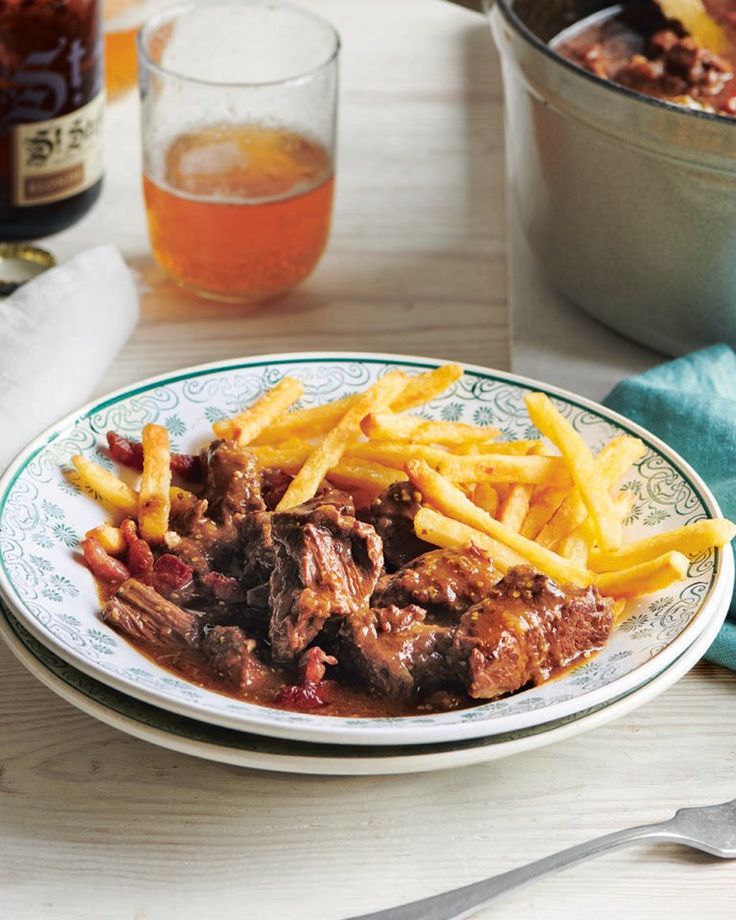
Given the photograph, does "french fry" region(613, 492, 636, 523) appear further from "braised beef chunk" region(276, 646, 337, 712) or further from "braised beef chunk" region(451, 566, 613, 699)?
"braised beef chunk" region(276, 646, 337, 712)

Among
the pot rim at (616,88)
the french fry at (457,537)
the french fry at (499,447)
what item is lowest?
the french fry at (499,447)

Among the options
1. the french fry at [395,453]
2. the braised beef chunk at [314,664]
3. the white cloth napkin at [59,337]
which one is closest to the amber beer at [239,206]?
the white cloth napkin at [59,337]

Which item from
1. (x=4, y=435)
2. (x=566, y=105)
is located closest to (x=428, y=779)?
(x=4, y=435)

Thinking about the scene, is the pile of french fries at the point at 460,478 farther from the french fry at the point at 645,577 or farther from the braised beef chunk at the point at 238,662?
the braised beef chunk at the point at 238,662

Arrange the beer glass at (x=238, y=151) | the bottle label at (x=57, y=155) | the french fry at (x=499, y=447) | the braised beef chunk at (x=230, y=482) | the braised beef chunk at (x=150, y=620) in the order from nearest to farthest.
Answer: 1. the braised beef chunk at (x=150, y=620)
2. the braised beef chunk at (x=230, y=482)
3. the french fry at (x=499, y=447)
4. the beer glass at (x=238, y=151)
5. the bottle label at (x=57, y=155)

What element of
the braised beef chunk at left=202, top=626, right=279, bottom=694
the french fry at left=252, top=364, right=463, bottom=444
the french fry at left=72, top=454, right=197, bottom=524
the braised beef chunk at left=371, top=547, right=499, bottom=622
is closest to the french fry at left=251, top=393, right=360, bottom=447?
the french fry at left=252, top=364, right=463, bottom=444

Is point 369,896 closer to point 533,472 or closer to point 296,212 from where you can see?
point 533,472
